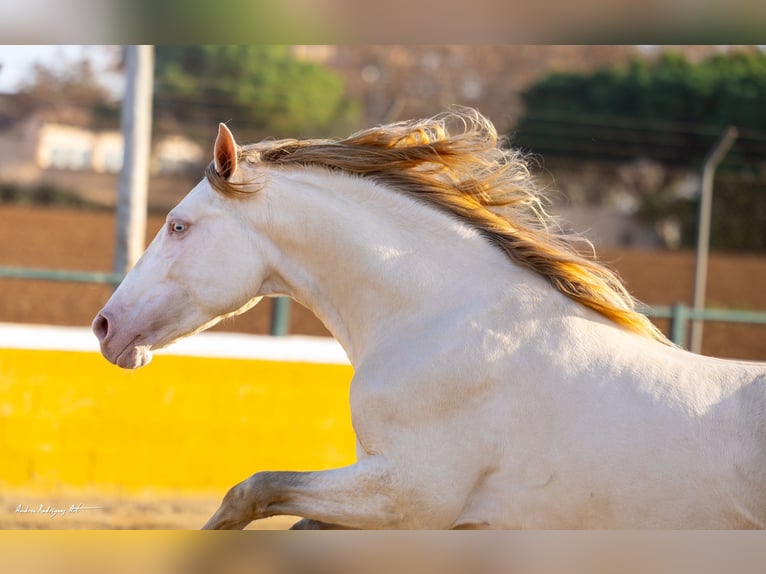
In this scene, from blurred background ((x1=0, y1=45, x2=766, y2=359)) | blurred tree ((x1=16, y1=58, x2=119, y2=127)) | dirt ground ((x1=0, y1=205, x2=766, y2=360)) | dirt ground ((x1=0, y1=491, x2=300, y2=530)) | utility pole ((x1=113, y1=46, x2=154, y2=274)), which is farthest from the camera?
blurred tree ((x1=16, y1=58, x2=119, y2=127))

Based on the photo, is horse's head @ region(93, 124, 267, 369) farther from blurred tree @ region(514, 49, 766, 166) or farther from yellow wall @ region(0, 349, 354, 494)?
blurred tree @ region(514, 49, 766, 166)

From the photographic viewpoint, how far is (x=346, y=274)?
327 cm

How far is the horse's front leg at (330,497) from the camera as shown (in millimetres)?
2949

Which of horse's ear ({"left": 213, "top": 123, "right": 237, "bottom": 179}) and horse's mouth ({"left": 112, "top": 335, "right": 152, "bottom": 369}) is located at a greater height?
horse's ear ({"left": 213, "top": 123, "right": 237, "bottom": 179})

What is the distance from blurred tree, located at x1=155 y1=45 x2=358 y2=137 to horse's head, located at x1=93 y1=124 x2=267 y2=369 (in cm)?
2486

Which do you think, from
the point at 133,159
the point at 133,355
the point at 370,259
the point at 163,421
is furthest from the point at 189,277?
the point at 133,159

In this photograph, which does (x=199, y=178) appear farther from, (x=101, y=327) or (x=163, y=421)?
(x=101, y=327)

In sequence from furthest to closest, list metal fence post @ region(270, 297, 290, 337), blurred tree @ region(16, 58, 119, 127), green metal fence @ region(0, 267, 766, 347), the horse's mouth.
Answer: blurred tree @ region(16, 58, 119, 127) < metal fence post @ region(270, 297, 290, 337) < green metal fence @ region(0, 267, 766, 347) < the horse's mouth

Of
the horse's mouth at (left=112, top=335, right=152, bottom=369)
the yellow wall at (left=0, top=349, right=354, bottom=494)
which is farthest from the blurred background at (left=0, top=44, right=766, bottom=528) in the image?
the horse's mouth at (left=112, top=335, right=152, bottom=369)

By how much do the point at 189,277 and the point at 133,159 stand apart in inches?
155

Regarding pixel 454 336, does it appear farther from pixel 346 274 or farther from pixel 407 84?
pixel 407 84

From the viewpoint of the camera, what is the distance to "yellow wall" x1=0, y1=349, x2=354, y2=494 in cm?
523

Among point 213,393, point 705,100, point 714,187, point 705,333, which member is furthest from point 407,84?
point 213,393

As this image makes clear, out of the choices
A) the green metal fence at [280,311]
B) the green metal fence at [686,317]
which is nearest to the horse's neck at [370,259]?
the green metal fence at [280,311]
